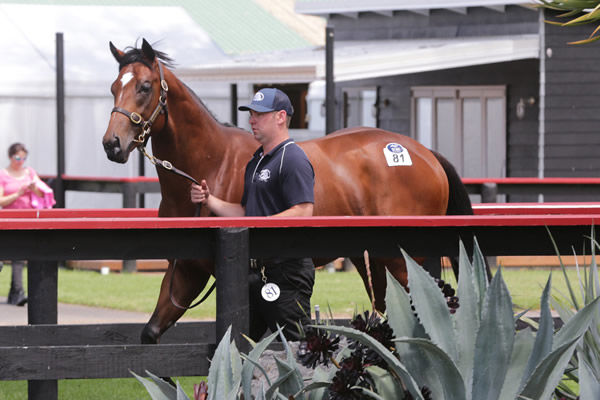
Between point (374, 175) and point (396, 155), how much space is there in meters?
0.24

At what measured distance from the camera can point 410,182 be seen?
7.82 metres

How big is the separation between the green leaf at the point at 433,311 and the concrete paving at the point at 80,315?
7650mm

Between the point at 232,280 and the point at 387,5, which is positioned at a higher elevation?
the point at 387,5

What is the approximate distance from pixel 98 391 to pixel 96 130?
47.5 feet

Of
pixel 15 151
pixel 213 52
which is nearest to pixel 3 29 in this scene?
pixel 213 52

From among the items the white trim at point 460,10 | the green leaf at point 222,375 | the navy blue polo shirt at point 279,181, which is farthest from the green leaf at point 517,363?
the white trim at point 460,10

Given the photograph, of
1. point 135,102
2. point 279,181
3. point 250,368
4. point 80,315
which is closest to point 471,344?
point 250,368

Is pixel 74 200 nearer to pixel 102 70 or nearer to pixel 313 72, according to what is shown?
pixel 102 70

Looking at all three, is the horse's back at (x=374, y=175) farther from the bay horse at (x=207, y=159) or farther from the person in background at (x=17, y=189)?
the person in background at (x=17, y=189)

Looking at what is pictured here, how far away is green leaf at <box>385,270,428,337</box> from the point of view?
3698 mm

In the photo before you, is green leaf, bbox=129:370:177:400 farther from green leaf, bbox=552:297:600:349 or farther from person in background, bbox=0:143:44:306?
person in background, bbox=0:143:44:306

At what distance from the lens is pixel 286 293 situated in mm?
5359

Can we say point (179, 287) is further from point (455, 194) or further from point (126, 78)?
point (455, 194)

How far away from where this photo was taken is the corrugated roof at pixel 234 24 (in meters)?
25.5
